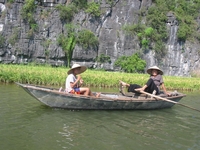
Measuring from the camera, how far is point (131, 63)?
30094 millimetres

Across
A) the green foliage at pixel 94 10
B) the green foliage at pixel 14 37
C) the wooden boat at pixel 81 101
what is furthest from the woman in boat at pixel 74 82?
the green foliage at pixel 94 10

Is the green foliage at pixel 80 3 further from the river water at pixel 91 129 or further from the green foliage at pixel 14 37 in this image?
the river water at pixel 91 129

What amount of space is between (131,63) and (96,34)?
542 cm

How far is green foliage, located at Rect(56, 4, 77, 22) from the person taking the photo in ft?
100

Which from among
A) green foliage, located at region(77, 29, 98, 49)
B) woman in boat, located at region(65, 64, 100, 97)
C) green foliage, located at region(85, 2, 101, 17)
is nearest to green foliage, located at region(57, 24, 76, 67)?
green foliage, located at region(77, 29, 98, 49)

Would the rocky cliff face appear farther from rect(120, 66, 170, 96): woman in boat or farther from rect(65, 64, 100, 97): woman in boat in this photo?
rect(65, 64, 100, 97): woman in boat

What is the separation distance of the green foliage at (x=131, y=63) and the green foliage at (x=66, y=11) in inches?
300

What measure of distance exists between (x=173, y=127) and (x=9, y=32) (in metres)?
24.8

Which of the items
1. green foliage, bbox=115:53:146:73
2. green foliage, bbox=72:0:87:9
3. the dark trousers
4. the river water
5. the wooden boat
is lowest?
the river water

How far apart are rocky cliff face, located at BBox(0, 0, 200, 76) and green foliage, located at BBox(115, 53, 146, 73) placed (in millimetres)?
674

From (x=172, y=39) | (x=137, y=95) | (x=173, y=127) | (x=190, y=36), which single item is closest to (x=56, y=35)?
(x=172, y=39)

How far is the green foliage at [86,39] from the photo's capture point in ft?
98.2

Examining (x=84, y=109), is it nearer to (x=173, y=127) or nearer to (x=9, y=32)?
(x=173, y=127)

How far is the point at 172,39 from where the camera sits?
32.5 meters
